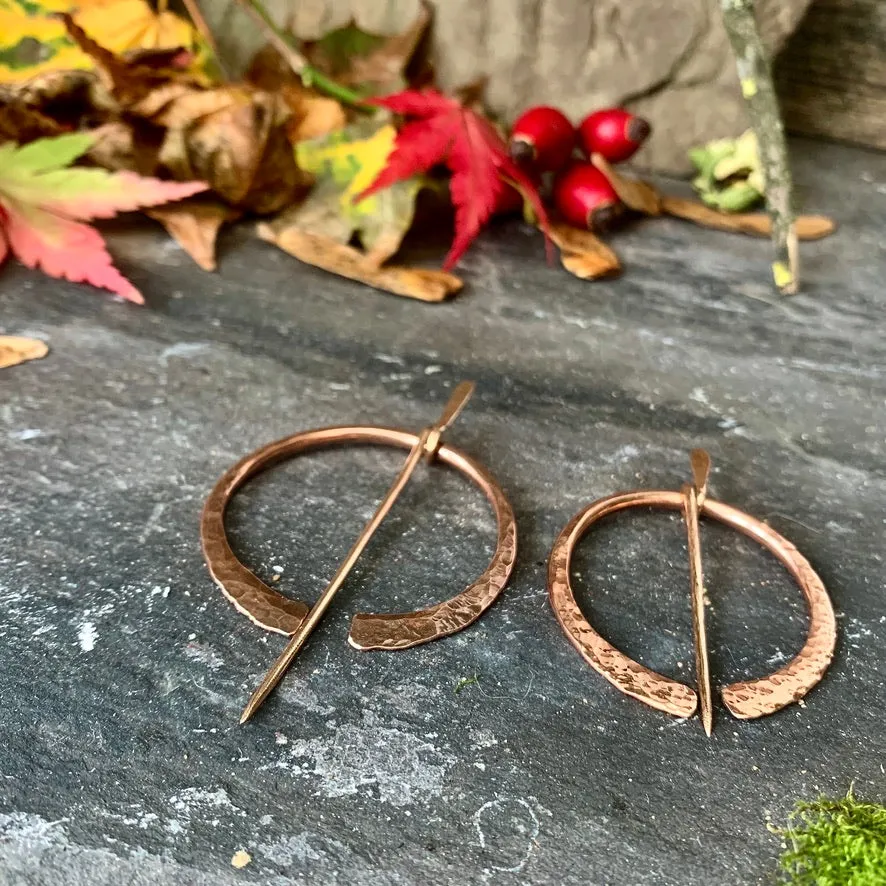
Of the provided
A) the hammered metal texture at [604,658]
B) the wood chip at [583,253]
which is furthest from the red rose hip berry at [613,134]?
the hammered metal texture at [604,658]

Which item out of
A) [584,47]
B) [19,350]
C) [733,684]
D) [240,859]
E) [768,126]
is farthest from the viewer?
[584,47]

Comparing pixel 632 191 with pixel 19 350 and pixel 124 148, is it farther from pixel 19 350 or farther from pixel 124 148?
pixel 19 350

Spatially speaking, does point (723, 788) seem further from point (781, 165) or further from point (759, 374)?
point (781, 165)

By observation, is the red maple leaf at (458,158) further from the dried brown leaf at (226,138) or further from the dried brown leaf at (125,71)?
the dried brown leaf at (125,71)

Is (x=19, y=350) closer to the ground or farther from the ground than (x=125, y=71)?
closer to the ground

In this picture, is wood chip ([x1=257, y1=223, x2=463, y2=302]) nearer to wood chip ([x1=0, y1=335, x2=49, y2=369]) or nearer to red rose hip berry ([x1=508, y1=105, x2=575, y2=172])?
red rose hip berry ([x1=508, y1=105, x2=575, y2=172])

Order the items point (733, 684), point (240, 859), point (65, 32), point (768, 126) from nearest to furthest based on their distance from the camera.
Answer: point (240, 859)
point (733, 684)
point (768, 126)
point (65, 32)

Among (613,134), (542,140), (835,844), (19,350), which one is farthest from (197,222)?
(835,844)
